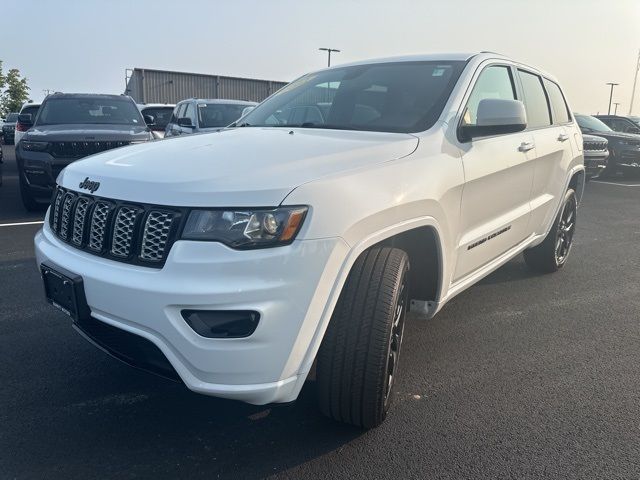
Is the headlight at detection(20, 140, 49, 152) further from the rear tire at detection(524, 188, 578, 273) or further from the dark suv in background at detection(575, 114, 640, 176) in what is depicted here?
the dark suv in background at detection(575, 114, 640, 176)

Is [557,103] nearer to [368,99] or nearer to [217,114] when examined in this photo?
[368,99]

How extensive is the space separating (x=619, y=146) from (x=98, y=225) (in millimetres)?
14269

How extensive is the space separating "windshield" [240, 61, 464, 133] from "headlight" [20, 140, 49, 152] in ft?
14.6

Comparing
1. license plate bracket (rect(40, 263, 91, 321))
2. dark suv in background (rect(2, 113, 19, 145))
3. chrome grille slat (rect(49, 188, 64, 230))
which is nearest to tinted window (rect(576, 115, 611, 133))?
chrome grille slat (rect(49, 188, 64, 230))

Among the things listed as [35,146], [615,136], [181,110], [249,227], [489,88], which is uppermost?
[489,88]

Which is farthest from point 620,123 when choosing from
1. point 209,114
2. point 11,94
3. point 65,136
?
point 11,94

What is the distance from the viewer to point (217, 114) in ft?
34.5

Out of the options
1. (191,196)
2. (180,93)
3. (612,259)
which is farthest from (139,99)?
(191,196)

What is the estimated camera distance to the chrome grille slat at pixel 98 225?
2.36m

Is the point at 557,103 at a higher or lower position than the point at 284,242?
higher

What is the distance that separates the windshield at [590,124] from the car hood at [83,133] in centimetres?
1075

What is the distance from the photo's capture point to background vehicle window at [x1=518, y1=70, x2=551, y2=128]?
418cm

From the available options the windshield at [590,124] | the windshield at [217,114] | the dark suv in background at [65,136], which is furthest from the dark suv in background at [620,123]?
the dark suv in background at [65,136]

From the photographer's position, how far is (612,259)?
19.3 feet
